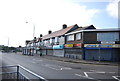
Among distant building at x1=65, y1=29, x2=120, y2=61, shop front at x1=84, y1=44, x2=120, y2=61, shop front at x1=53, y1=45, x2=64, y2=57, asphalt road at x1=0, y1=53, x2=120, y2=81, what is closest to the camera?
asphalt road at x1=0, y1=53, x2=120, y2=81

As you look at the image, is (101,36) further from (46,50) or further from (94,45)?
(46,50)

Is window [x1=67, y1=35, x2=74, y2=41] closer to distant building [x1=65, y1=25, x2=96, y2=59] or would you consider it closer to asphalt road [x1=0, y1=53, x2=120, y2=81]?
distant building [x1=65, y1=25, x2=96, y2=59]

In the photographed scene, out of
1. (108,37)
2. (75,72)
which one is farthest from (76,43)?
(75,72)

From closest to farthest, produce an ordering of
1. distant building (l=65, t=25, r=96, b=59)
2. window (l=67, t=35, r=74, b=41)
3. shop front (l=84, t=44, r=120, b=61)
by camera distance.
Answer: shop front (l=84, t=44, r=120, b=61) → distant building (l=65, t=25, r=96, b=59) → window (l=67, t=35, r=74, b=41)

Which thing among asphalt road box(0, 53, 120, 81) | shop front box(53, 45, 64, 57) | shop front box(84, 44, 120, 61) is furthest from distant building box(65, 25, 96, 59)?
asphalt road box(0, 53, 120, 81)

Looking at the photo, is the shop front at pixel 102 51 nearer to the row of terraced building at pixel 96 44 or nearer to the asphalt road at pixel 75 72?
the row of terraced building at pixel 96 44

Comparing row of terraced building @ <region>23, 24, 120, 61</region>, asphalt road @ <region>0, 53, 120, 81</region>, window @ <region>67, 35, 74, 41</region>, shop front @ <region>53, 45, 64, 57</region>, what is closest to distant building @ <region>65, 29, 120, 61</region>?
row of terraced building @ <region>23, 24, 120, 61</region>

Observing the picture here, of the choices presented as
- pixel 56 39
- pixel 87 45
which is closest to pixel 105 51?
pixel 87 45

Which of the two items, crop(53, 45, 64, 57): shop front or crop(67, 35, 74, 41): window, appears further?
crop(53, 45, 64, 57): shop front

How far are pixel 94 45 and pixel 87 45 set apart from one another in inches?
57.9

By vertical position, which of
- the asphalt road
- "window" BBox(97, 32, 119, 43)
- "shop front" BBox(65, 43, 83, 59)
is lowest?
the asphalt road

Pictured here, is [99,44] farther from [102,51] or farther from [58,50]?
[58,50]

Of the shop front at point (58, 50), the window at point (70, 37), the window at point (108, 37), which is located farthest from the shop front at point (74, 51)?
the window at point (108, 37)

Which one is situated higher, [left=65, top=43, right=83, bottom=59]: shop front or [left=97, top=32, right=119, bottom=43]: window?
[left=97, top=32, right=119, bottom=43]: window
